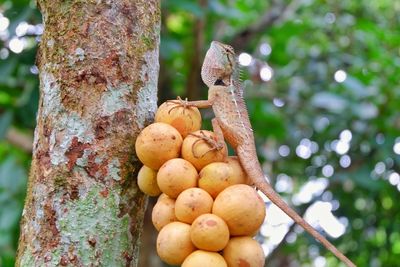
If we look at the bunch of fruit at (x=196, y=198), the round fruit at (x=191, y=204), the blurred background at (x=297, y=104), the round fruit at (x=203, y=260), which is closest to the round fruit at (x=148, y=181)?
the bunch of fruit at (x=196, y=198)

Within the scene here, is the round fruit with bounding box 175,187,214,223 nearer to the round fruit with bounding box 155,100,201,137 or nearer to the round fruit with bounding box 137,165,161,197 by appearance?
the round fruit with bounding box 137,165,161,197

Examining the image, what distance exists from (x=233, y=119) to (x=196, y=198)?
0.41m

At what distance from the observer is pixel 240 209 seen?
145 centimetres

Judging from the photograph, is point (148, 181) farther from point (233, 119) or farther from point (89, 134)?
point (233, 119)

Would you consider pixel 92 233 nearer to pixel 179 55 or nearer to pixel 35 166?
pixel 35 166

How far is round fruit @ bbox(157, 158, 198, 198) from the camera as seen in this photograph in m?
1.51

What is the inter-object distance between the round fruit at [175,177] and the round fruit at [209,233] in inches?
3.9

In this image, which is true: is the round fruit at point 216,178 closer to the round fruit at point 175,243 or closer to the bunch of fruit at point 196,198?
the bunch of fruit at point 196,198

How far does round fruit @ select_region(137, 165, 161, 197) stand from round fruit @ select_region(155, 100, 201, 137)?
0.46ft

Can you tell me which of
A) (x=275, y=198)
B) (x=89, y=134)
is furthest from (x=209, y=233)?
(x=89, y=134)

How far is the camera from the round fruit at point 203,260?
1422mm

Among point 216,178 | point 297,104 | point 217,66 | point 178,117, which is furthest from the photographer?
point 297,104

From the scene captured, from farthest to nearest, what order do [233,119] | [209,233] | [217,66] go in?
[217,66] < [233,119] < [209,233]

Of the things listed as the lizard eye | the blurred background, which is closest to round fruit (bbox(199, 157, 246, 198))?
the lizard eye
